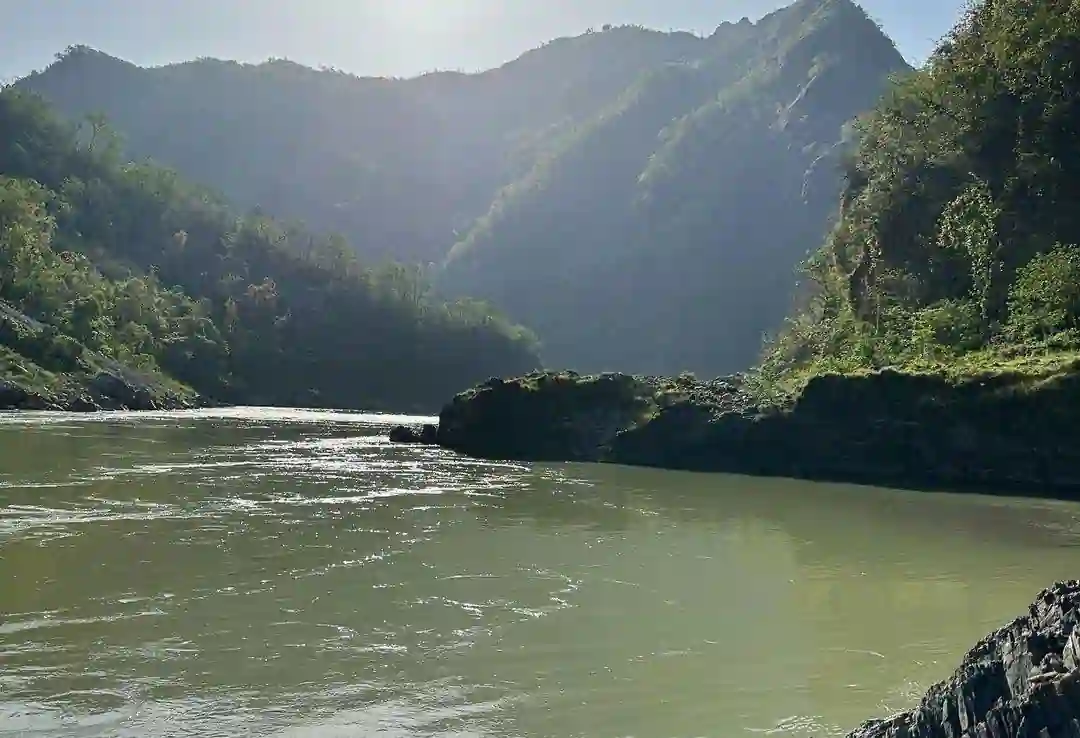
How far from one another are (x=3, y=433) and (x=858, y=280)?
35053 mm

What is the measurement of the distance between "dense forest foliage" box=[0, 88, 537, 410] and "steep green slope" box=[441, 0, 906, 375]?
120 ft

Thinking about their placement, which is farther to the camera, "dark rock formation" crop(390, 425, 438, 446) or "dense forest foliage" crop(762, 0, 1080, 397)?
"dark rock formation" crop(390, 425, 438, 446)

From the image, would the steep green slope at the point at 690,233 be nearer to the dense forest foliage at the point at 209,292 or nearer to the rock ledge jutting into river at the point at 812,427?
the dense forest foliage at the point at 209,292

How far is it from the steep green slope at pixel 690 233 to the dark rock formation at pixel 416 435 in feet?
395

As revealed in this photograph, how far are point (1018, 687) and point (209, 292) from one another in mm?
113465

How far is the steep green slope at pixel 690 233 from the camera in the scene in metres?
166

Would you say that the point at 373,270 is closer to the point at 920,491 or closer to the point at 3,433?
the point at 3,433

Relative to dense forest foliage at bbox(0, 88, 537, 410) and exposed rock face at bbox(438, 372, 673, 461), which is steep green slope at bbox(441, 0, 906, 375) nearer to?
dense forest foliage at bbox(0, 88, 537, 410)

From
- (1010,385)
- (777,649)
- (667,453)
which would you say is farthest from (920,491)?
(777,649)

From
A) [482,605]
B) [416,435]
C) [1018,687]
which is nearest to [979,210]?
[416,435]

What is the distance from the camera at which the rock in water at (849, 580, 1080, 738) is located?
4.63 metres

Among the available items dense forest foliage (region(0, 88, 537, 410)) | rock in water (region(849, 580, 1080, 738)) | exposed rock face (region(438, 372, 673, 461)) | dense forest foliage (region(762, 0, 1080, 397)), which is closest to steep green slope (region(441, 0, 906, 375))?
dense forest foliage (region(0, 88, 537, 410))

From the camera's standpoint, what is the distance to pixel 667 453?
3203cm

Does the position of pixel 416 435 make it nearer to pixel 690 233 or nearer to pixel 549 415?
pixel 549 415
